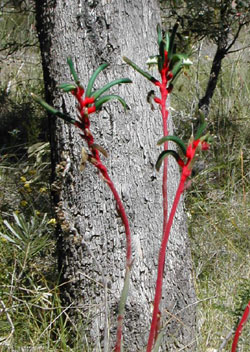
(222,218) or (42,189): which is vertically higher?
(42,189)

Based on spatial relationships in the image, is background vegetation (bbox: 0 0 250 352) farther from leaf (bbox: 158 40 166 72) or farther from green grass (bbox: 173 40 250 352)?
leaf (bbox: 158 40 166 72)

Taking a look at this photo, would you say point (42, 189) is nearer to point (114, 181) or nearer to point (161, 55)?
point (114, 181)

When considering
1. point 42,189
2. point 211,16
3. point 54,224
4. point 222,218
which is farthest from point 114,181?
point 211,16

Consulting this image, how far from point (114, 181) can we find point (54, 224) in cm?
40

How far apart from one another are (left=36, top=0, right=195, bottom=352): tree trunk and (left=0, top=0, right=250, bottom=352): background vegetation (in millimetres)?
139

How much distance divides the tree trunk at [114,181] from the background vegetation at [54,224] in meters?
0.14

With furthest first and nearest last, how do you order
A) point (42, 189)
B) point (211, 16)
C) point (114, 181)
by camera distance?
point (211, 16), point (42, 189), point (114, 181)

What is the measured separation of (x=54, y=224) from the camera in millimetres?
2521

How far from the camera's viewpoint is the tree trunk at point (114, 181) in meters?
2.26

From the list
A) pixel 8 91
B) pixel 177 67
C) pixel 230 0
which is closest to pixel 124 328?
pixel 177 67

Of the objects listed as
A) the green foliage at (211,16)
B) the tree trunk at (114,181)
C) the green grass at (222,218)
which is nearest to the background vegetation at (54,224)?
the green grass at (222,218)

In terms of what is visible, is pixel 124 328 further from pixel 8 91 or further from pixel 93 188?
pixel 8 91

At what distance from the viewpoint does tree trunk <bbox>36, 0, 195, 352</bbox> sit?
2.26 m

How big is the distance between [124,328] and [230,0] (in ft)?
7.33
